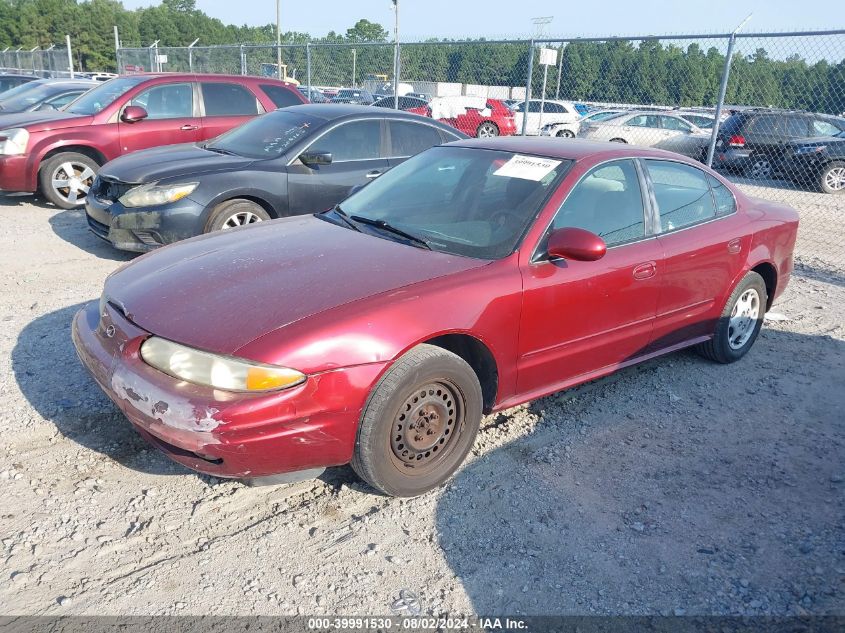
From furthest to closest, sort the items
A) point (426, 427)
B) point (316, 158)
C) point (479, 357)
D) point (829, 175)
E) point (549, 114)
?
point (549, 114), point (829, 175), point (316, 158), point (479, 357), point (426, 427)

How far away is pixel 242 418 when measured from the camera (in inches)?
104

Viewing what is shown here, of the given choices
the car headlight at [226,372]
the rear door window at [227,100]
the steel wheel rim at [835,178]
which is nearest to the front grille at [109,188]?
the rear door window at [227,100]

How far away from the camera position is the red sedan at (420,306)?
273cm

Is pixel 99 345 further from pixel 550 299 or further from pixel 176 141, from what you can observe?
pixel 176 141

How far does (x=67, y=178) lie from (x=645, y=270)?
7.58 m

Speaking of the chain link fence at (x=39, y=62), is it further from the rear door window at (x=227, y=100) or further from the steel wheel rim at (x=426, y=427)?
the steel wheel rim at (x=426, y=427)

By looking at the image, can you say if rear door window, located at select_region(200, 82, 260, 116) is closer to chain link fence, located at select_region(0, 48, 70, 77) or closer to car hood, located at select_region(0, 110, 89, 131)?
car hood, located at select_region(0, 110, 89, 131)

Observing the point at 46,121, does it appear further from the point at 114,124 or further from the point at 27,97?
the point at 27,97

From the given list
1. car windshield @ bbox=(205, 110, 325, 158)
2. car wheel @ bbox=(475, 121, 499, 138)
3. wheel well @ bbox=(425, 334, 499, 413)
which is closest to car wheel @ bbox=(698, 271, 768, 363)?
wheel well @ bbox=(425, 334, 499, 413)

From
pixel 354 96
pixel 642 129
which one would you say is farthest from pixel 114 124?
pixel 642 129

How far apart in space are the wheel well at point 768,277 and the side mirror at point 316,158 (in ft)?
12.4

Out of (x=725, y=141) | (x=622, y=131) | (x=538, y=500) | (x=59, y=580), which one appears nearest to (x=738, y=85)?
(x=725, y=141)

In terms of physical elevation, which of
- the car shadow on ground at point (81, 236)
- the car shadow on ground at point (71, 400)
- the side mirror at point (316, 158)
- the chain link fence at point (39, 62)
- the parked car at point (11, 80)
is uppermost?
the chain link fence at point (39, 62)

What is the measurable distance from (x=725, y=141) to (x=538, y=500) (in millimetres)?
12798
